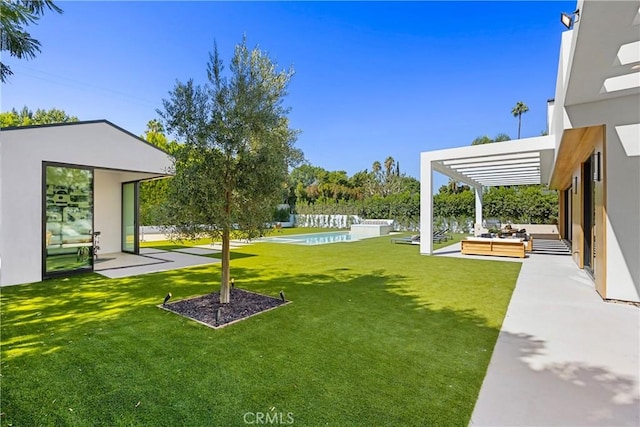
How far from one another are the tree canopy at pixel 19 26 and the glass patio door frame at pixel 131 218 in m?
5.83

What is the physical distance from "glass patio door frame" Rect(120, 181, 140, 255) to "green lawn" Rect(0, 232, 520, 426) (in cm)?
610

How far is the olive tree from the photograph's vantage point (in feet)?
16.6

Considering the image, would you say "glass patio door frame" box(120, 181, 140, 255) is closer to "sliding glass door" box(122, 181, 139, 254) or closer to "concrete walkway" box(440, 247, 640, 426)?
"sliding glass door" box(122, 181, 139, 254)

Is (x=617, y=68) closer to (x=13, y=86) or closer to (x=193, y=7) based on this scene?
(x=193, y=7)

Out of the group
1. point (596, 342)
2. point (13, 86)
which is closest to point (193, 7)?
point (13, 86)

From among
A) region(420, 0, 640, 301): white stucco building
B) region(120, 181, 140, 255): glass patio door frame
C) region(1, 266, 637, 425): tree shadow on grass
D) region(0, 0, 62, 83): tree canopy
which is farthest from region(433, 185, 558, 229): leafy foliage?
region(0, 0, 62, 83): tree canopy

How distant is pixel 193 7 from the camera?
8.93 metres

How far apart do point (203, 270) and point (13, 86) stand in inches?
269

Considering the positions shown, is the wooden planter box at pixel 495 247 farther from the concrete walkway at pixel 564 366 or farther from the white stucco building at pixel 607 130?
the concrete walkway at pixel 564 366

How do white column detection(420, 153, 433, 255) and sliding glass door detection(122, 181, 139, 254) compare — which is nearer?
sliding glass door detection(122, 181, 139, 254)

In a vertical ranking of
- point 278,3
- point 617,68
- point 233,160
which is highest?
point 278,3

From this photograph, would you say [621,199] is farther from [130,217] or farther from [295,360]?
[130,217]

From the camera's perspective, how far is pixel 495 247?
12.7m

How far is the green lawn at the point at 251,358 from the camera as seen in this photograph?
2.63 m
